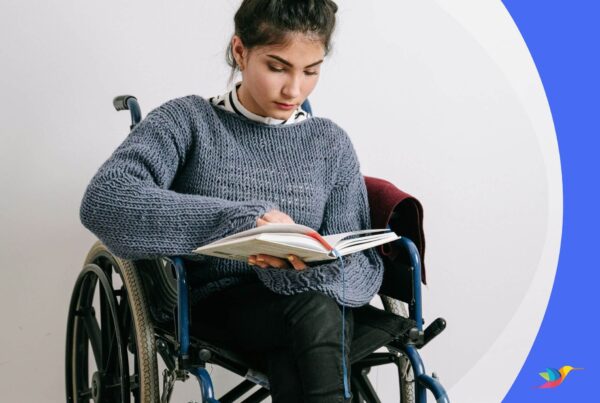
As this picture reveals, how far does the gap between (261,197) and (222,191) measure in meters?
0.08

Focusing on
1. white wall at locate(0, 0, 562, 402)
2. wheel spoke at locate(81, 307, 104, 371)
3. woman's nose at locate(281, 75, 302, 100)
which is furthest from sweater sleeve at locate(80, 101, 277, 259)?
white wall at locate(0, 0, 562, 402)

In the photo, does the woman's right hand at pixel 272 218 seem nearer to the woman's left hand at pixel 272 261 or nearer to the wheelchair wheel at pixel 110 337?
the woman's left hand at pixel 272 261

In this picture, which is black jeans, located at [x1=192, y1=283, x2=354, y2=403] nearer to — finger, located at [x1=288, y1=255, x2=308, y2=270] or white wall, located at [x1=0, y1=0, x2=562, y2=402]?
finger, located at [x1=288, y1=255, x2=308, y2=270]

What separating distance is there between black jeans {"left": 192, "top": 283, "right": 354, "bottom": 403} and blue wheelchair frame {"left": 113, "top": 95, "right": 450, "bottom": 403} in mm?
79

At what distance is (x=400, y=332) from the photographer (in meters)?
1.59

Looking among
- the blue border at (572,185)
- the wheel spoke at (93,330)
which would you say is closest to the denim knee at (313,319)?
the wheel spoke at (93,330)

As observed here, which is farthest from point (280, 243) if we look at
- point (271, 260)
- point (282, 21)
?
point (282, 21)

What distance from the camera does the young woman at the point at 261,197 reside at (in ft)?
4.65

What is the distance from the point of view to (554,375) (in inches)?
105

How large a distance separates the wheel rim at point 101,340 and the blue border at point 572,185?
1.40 m

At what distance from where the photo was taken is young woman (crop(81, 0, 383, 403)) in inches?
55.8

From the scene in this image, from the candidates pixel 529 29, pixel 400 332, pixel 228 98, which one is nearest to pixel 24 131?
pixel 228 98

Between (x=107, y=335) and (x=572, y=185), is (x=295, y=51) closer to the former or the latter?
(x=107, y=335)

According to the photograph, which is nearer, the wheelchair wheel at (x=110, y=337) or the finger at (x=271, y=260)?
the finger at (x=271, y=260)
